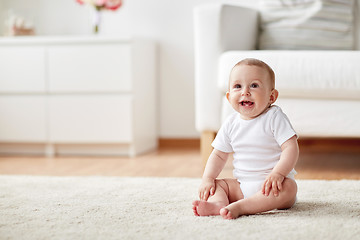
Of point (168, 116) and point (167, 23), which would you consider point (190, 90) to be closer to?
point (168, 116)

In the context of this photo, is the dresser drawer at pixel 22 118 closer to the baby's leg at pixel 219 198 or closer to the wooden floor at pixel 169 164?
the wooden floor at pixel 169 164

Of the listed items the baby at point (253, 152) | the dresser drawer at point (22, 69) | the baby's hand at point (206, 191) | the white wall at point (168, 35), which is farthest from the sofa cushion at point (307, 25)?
the baby's hand at point (206, 191)

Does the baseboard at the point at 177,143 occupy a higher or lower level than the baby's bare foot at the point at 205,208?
lower

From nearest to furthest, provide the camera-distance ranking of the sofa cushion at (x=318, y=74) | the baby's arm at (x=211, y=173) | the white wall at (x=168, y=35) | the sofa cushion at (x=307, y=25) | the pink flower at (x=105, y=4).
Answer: the baby's arm at (x=211, y=173) < the sofa cushion at (x=318, y=74) < the sofa cushion at (x=307, y=25) < the pink flower at (x=105, y=4) < the white wall at (x=168, y=35)

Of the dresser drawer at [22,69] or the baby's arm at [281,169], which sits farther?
the dresser drawer at [22,69]

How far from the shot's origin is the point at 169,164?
237 cm

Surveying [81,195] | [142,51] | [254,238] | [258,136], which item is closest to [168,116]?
[142,51]

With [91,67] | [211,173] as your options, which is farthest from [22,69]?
[211,173]

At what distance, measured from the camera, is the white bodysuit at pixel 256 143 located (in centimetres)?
129

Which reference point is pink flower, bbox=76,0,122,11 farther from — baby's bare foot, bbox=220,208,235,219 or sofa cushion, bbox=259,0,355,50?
baby's bare foot, bbox=220,208,235,219

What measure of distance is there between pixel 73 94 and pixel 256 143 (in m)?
1.54

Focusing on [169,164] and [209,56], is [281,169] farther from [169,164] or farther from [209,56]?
[169,164]

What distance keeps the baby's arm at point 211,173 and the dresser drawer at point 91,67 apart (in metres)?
1.33

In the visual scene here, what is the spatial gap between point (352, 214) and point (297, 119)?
767mm
